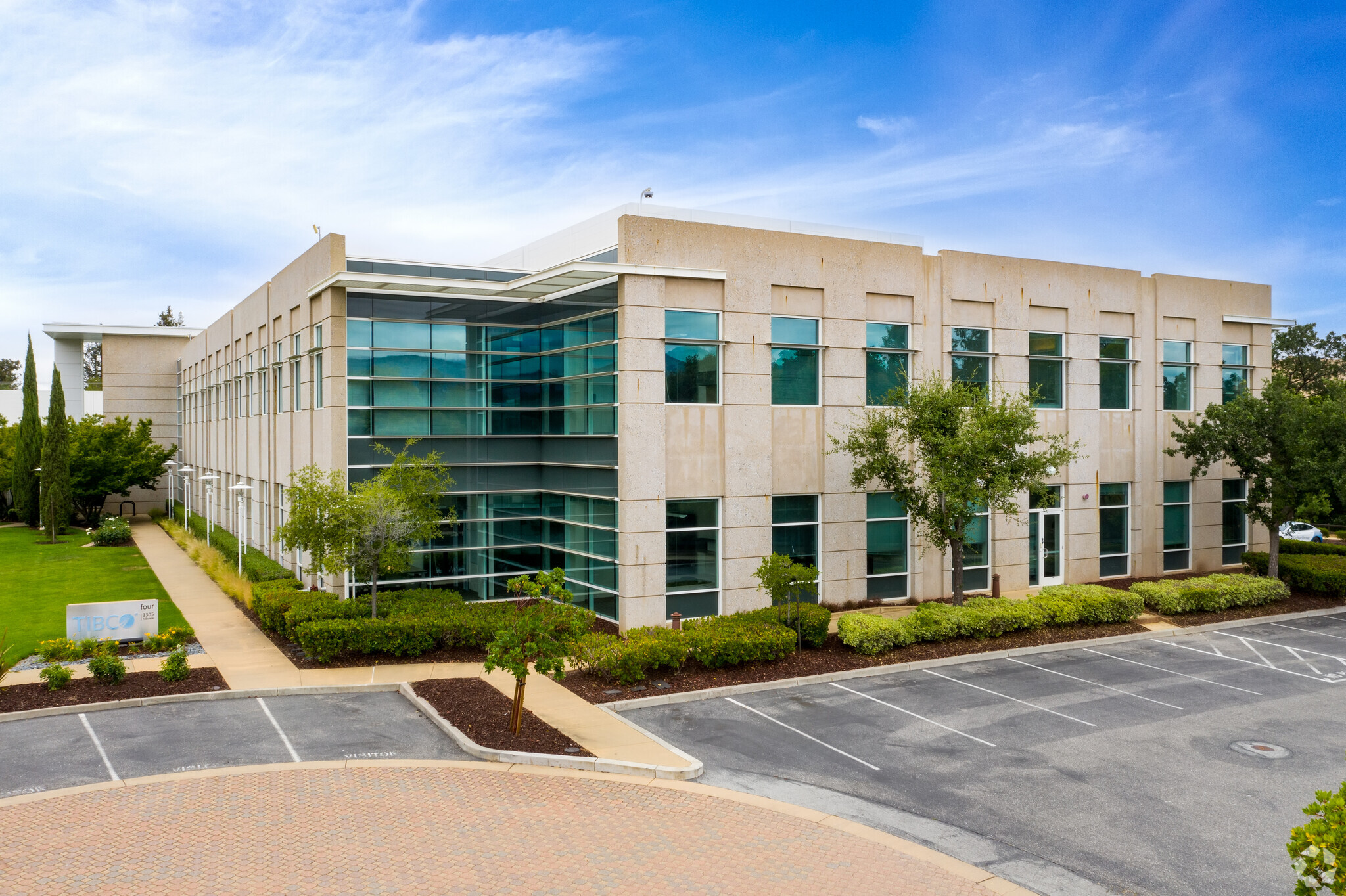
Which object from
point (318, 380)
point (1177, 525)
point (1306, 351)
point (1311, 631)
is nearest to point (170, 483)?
point (318, 380)

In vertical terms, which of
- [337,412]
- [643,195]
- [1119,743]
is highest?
[643,195]

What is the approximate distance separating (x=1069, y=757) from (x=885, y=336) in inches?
523

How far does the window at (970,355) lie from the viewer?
25.7 m

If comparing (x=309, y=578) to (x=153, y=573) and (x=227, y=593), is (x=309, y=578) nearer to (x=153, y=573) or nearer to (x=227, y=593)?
(x=227, y=593)

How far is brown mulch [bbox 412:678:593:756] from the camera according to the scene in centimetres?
1372

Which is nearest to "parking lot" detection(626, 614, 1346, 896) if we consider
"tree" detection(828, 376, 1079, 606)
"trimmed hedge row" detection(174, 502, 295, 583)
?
"tree" detection(828, 376, 1079, 606)

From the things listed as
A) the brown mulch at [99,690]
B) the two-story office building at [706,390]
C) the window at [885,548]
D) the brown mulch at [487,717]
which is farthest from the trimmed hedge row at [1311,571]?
the brown mulch at [99,690]

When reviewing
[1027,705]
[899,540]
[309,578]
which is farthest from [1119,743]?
[309,578]

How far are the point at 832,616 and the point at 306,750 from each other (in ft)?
43.2

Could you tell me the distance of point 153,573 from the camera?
3247cm

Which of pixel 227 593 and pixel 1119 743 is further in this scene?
pixel 227 593

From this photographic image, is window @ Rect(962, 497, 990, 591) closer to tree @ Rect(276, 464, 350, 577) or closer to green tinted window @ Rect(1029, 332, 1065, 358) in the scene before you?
green tinted window @ Rect(1029, 332, 1065, 358)

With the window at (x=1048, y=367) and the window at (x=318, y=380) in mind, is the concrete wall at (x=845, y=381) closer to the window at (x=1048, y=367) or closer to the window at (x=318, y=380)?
the window at (x=1048, y=367)

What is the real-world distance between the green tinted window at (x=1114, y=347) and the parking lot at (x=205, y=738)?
2300cm
